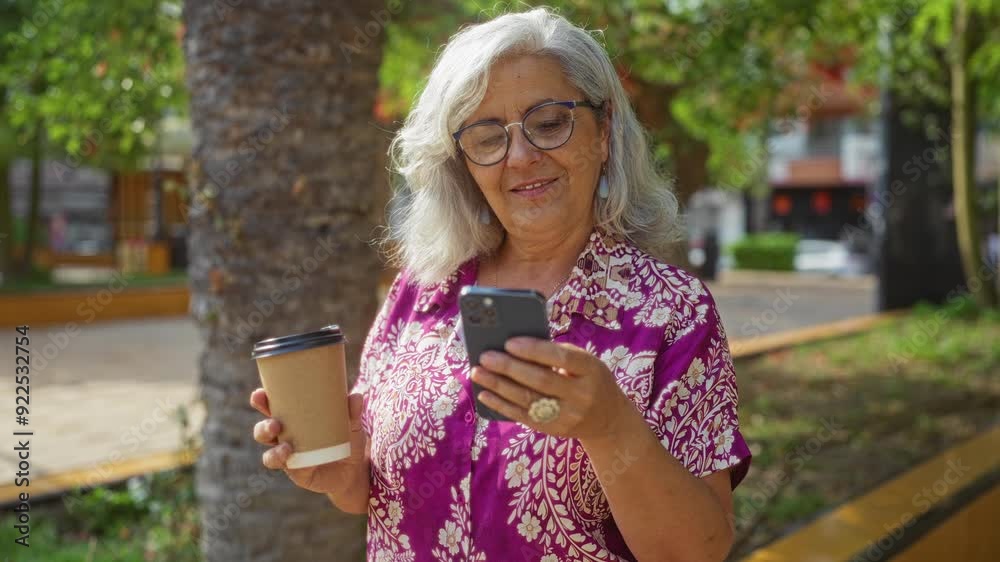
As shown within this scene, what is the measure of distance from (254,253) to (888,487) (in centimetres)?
340

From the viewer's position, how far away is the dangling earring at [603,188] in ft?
5.84

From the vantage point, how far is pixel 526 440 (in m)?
1.60

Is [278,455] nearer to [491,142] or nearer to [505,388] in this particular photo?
[505,388]

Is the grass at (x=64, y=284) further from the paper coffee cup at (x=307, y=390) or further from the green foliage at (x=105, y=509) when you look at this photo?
the paper coffee cup at (x=307, y=390)

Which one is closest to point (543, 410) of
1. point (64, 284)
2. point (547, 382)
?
point (547, 382)

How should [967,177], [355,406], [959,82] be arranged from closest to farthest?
[355,406] → [959,82] → [967,177]

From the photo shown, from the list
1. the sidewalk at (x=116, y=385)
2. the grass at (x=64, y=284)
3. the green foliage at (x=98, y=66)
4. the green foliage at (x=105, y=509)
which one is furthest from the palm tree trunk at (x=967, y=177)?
the grass at (x=64, y=284)

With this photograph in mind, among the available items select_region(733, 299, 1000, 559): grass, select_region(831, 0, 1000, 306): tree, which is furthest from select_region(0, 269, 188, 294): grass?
select_region(831, 0, 1000, 306): tree

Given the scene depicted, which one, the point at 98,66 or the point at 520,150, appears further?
the point at 98,66

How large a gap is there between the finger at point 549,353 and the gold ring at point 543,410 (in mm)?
50

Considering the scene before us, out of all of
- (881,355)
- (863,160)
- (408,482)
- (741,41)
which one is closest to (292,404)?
(408,482)

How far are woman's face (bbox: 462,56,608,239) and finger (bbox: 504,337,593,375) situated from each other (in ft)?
1.70

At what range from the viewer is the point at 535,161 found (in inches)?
66.0

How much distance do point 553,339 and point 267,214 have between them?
1.62m
